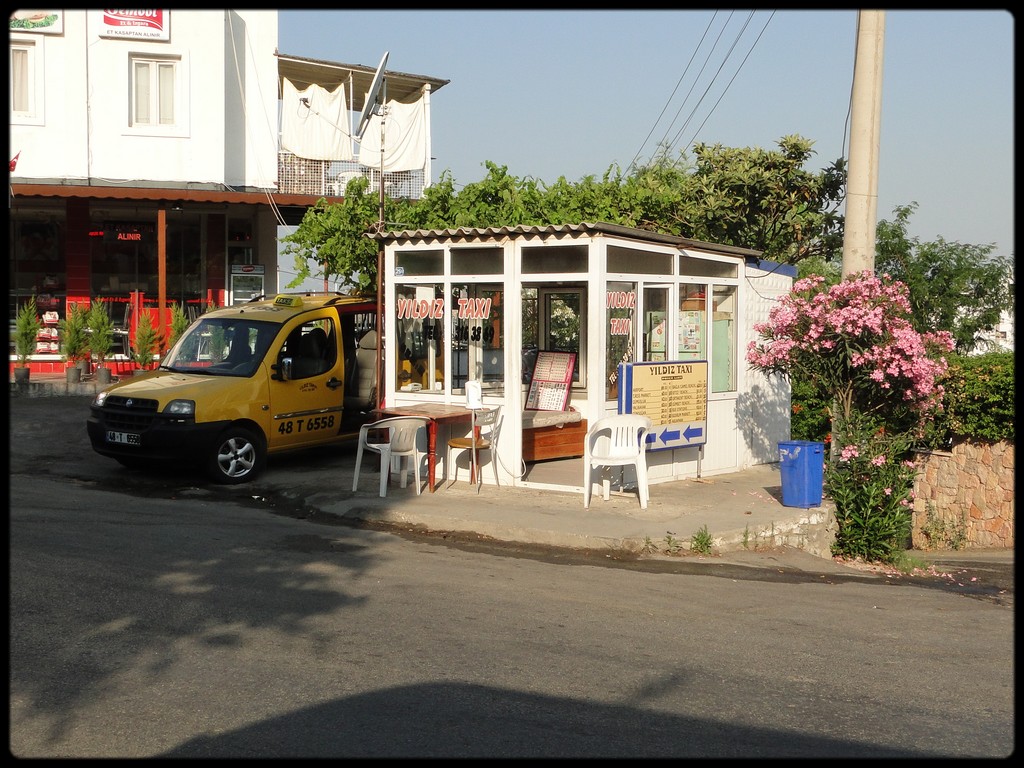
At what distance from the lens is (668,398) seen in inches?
503

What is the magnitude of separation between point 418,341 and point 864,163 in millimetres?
5846

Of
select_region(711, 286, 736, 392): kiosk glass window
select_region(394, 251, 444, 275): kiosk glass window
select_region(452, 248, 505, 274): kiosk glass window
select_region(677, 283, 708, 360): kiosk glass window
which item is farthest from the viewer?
select_region(711, 286, 736, 392): kiosk glass window

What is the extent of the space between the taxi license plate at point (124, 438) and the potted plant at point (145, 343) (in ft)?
22.8

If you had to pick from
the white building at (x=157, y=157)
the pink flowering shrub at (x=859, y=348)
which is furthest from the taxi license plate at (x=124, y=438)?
the white building at (x=157, y=157)

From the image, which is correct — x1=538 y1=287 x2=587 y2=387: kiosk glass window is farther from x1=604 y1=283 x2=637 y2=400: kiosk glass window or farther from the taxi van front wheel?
the taxi van front wheel

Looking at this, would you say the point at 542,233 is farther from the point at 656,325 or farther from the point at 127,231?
the point at 127,231

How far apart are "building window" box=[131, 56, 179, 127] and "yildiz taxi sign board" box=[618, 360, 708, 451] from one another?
14.7 metres

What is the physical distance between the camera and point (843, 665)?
6.50 meters

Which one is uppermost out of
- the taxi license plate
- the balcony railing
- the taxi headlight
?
the balcony railing

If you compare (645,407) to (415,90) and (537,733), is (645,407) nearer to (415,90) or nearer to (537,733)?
(537,733)

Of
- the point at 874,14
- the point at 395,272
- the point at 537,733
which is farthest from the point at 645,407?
the point at 537,733

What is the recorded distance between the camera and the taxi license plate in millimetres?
12953

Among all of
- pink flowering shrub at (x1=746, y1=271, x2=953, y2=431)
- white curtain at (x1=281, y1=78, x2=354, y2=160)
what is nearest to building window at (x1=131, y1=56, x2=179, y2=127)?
white curtain at (x1=281, y1=78, x2=354, y2=160)

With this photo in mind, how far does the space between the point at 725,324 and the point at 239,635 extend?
9374 mm
